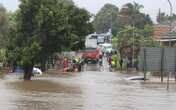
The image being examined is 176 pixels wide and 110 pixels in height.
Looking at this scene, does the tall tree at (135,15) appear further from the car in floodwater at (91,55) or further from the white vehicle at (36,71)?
the white vehicle at (36,71)

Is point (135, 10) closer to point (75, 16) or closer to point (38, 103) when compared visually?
point (75, 16)

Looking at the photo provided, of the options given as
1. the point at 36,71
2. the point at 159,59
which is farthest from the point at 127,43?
the point at 159,59

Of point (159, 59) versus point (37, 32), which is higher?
point (37, 32)

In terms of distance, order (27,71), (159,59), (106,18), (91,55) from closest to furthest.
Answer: (159,59) → (27,71) → (91,55) → (106,18)

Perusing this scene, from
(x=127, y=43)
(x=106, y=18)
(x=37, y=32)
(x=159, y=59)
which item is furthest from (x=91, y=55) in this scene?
(x=106, y=18)

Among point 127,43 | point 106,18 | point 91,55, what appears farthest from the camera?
point 106,18

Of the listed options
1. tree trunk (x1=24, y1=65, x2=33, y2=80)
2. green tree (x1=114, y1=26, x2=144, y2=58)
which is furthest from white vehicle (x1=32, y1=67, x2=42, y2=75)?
green tree (x1=114, y1=26, x2=144, y2=58)

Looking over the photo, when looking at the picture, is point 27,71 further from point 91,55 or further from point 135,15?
point 135,15

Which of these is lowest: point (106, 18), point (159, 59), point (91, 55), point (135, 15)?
point (159, 59)

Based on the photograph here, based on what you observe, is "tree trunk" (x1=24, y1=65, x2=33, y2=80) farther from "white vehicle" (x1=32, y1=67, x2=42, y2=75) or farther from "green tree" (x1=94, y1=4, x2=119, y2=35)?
"green tree" (x1=94, y1=4, x2=119, y2=35)

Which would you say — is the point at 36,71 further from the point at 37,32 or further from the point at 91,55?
the point at 91,55

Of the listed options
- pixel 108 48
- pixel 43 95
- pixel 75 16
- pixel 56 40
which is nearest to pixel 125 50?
pixel 75 16

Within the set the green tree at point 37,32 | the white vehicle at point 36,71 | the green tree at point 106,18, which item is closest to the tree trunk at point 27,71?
the green tree at point 37,32

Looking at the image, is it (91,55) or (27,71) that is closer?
(27,71)
